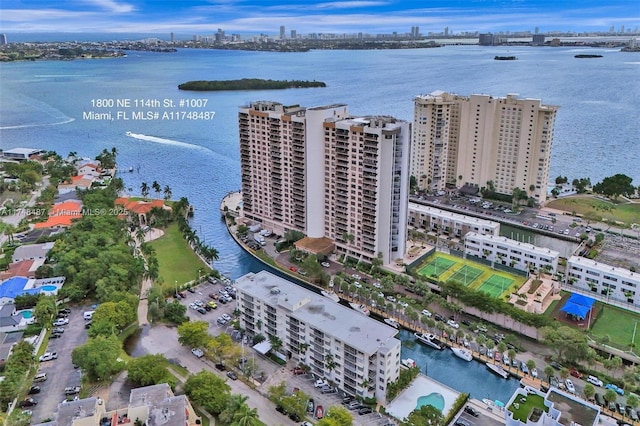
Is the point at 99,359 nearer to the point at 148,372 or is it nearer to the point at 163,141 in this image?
the point at 148,372

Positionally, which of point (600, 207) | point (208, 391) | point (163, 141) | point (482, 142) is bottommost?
point (208, 391)

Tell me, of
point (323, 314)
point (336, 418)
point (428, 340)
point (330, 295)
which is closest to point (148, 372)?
point (323, 314)

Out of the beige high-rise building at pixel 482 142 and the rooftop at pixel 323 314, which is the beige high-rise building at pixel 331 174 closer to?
the rooftop at pixel 323 314

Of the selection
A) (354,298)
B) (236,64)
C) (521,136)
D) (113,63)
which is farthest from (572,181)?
(113,63)

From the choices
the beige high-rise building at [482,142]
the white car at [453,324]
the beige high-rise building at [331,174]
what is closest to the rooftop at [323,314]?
the white car at [453,324]

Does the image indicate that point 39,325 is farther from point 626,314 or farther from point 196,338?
point 626,314
